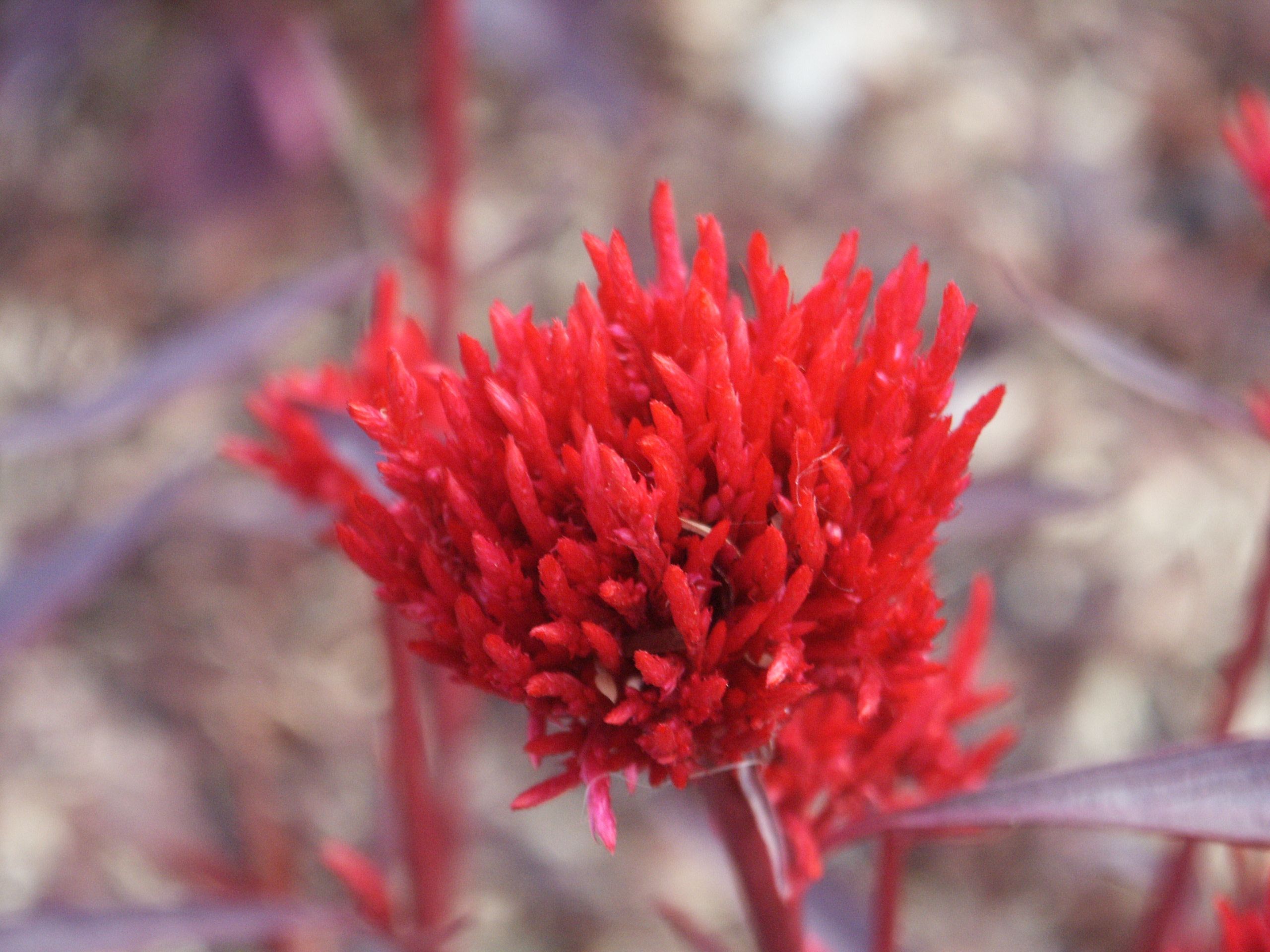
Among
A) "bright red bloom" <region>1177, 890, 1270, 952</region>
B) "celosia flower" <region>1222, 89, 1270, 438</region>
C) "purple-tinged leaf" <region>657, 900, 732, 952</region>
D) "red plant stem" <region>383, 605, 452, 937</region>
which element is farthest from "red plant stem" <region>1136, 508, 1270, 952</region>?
"red plant stem" <region>383, 605, 452, 937</region>

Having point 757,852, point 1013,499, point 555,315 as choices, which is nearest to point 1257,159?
point 1013,499

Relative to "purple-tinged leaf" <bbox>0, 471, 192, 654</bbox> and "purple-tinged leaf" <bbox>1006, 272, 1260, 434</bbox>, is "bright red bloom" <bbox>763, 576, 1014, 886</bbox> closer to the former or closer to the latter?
"purple-tinged leaf" <bbox>1006, 272, 1260, 434</bbox>

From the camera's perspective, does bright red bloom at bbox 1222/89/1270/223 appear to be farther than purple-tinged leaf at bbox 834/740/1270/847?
Yes

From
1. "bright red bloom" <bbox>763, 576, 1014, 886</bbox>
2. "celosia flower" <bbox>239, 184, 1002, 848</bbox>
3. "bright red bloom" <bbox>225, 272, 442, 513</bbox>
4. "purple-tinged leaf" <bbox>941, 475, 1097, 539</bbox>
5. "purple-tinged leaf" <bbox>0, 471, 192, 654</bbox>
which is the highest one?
"purple-tinged leaf" <bbox>0, 471, 192, 654</bbox>

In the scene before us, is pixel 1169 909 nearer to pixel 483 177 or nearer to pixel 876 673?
pixel 876 673

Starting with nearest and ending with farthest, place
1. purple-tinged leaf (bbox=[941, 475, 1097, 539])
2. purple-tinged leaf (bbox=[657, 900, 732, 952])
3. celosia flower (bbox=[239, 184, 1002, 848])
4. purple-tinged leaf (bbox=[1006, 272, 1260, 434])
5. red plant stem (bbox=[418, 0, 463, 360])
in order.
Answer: celosia flower (bbox=[239, 184, 1002, 848])
purple-tinged leaf (bbox=[657, 900, 732, 952])
purple-tinged leaf (bbox=[1006, 272, 1260, 434])
purple-tinged leaf (bbox=[941, 475, 1097, 539])
red plant stem (bbox=[418, 0, 463, 360])

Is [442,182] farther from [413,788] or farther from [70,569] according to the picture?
[413,788]

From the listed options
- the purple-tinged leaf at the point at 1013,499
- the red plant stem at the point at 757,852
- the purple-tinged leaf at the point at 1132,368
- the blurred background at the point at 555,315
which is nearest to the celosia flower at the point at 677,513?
the red plant stem at the point at 757,852

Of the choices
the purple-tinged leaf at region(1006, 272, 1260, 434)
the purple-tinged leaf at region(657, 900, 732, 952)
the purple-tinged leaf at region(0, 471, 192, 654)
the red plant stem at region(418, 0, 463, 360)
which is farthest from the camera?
the red plant stem at region(418, 0, 463, 360)

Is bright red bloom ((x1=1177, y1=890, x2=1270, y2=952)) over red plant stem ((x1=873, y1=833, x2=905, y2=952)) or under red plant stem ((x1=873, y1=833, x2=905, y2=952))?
under
